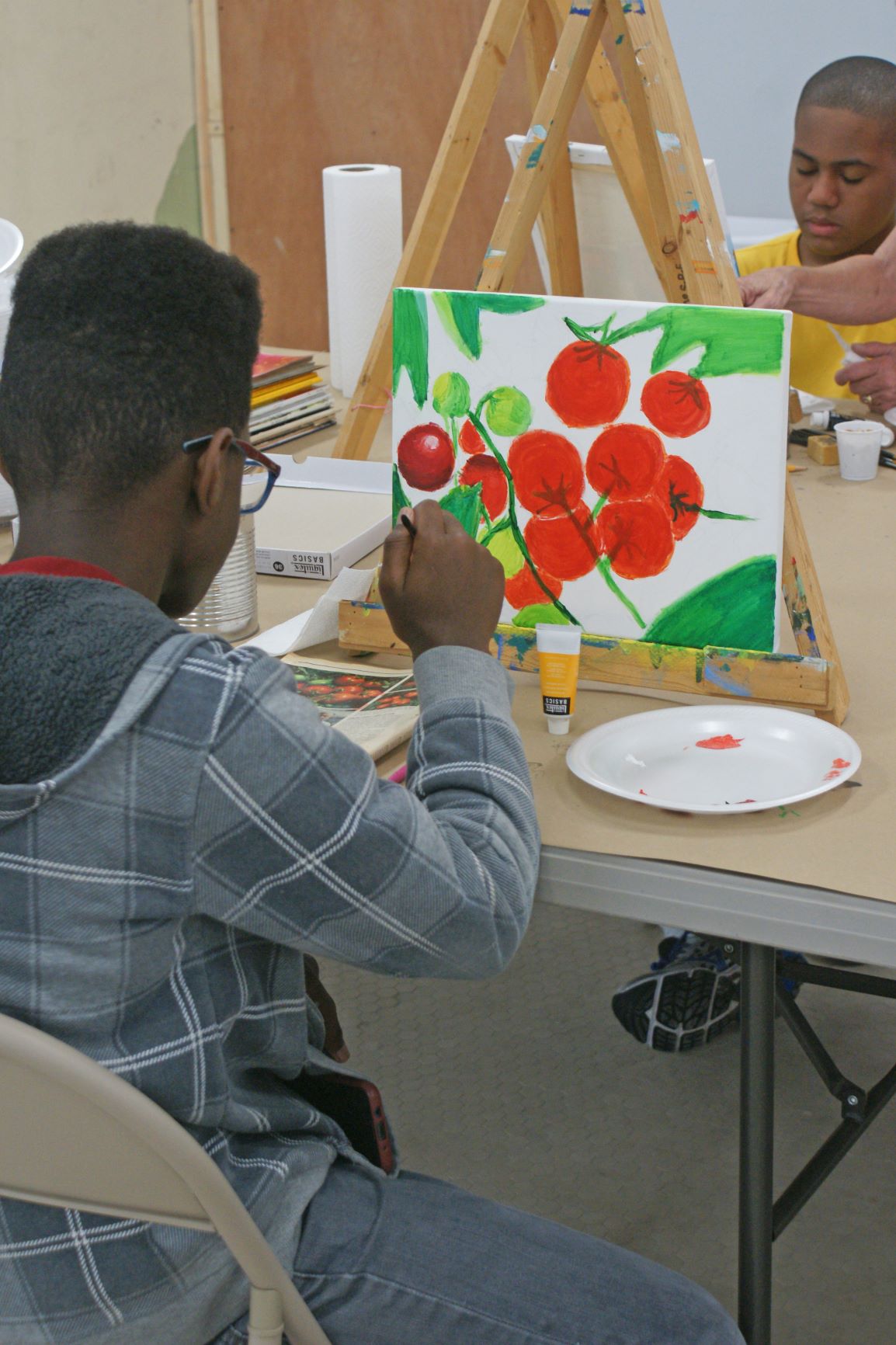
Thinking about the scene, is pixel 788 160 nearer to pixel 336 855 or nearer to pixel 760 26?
pixel 760 26

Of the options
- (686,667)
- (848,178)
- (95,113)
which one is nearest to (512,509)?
(686,667)

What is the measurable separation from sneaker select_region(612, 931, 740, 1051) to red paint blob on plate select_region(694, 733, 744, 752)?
2.54 feet

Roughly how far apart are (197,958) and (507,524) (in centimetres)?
67

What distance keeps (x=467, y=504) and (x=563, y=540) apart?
11 centimetres

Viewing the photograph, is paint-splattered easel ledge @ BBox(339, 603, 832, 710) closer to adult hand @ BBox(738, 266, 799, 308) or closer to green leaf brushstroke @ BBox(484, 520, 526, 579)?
green leaf brushstroke @ BBox(484, 520, 526, 579)

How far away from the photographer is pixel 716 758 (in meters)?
1.16

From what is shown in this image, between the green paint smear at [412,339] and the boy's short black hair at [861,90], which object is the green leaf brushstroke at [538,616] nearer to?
the green paint smear at [412,339]

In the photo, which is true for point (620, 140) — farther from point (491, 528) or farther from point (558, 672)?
point (558, 672)

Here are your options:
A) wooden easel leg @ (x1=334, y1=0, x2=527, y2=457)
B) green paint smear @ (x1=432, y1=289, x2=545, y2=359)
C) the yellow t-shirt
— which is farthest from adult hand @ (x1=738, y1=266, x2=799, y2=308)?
green paint smear @ (x1=432, y1=289, x2=545, y2=359)

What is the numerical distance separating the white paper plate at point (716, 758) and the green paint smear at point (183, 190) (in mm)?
3089

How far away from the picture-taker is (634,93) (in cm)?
135

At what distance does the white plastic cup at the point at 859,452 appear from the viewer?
194cm

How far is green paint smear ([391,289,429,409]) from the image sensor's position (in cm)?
137

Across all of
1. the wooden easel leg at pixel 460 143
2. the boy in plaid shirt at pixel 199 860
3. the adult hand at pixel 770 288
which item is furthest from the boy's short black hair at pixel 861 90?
the boy in plaid shirt at pixel 199 860
